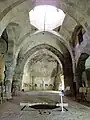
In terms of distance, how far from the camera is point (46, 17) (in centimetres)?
1162

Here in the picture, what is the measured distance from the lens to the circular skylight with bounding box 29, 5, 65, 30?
1091cm

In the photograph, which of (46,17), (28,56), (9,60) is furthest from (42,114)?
(28,56)

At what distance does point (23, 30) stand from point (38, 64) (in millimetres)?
12841

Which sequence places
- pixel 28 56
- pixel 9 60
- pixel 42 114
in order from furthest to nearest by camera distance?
pixel 28 56, pixel 9 60, pixel 42 114

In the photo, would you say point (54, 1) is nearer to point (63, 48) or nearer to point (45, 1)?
point (45, 1)

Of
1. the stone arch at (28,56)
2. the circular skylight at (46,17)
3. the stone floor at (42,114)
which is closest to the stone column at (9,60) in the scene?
the circular skylight at (46,17)

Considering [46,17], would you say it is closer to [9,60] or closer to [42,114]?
[9,60]

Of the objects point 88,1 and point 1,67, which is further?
point 1,67

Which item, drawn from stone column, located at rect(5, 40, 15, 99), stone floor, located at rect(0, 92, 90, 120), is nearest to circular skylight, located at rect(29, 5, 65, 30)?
stone column, located at rect(5, 40, 15, 99)

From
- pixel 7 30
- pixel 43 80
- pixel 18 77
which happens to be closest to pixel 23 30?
pixel 7 30

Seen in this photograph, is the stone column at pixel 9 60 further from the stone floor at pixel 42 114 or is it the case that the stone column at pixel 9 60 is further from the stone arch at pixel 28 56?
the stone floor at pixel 42 114

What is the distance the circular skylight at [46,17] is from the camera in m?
10.9

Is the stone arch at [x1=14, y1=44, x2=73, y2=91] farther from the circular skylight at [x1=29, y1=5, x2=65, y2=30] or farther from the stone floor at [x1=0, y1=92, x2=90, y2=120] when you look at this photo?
the stone floor at [x1=0, y1=92, x2=90, y2=120]

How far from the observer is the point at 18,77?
48.2 ft
